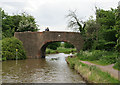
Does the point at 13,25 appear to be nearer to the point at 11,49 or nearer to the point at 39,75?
the point at 11,49

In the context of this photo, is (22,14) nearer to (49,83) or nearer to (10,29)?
(10,29)

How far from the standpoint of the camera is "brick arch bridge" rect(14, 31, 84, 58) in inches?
987

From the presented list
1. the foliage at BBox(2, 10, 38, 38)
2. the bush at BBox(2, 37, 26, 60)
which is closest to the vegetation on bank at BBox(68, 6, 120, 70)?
the bush at BBox(2, 37, 26, 60)

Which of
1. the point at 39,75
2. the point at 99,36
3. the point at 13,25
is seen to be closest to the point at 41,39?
the point at 99,36

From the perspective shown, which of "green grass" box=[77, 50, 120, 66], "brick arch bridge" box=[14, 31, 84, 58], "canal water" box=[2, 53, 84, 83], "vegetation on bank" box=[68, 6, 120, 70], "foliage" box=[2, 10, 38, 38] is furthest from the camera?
"foliage" box=[2, 10, 38, 38]

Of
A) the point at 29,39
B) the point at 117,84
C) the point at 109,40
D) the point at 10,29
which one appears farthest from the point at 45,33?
the point at 117,84

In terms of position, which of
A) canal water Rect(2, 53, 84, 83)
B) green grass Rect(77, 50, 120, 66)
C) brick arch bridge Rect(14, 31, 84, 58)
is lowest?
canal water Rect(2, 53, 84, 83)

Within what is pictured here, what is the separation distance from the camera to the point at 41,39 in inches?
1017

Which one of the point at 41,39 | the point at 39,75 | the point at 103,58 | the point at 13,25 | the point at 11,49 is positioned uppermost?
the point at 13,25

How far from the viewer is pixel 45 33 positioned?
25594 millimetres

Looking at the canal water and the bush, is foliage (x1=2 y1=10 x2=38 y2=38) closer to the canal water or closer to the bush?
the bush

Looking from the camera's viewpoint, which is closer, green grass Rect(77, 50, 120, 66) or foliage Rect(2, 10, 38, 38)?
green grass Rect(77, 50, 120, 66)

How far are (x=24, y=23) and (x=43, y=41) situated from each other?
12732 millimetres

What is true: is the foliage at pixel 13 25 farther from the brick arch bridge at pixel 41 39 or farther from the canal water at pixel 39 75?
the canal water at pixel 39 75
